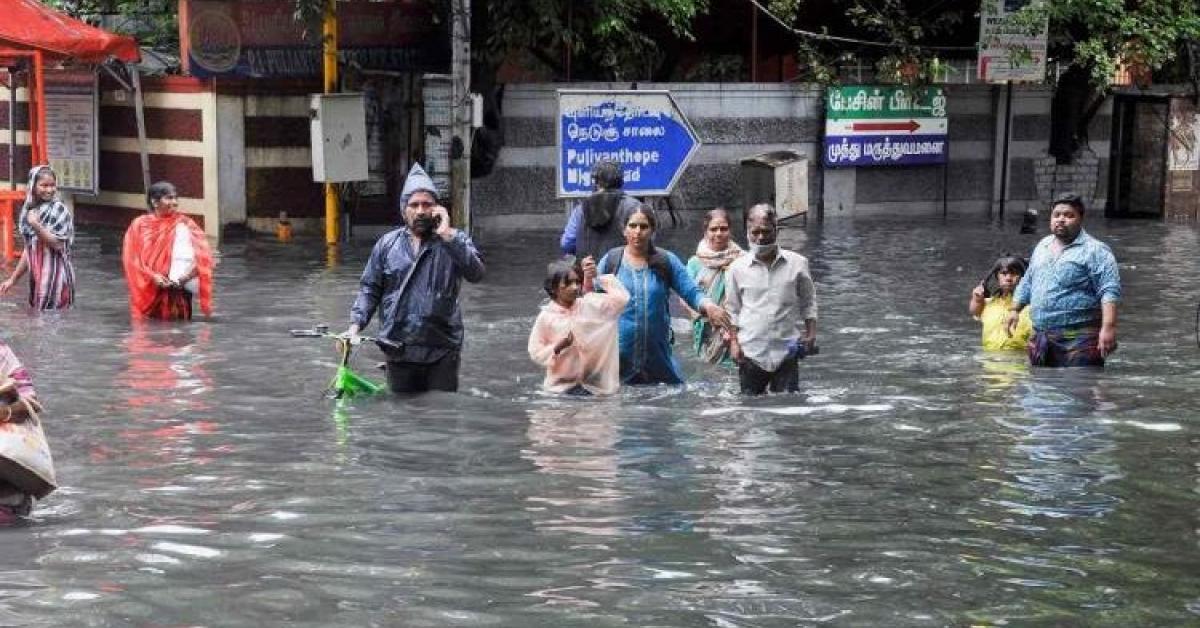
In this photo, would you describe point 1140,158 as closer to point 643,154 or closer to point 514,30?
point 643,154

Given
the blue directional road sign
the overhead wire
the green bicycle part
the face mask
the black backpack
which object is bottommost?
the green bicycle part

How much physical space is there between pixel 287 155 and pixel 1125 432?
1404 centimetres

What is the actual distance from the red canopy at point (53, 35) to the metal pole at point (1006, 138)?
12.9 m

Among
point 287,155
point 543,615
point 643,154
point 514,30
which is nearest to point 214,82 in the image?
point 287,155

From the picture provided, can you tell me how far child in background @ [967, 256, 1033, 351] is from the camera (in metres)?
13.6

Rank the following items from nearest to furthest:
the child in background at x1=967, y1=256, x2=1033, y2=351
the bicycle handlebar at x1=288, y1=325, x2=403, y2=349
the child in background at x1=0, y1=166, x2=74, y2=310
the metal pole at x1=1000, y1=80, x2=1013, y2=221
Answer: the bicycle handlebar at x1=288, y1=325, x2=403, y2=349, the child in background at x1=967, y1=256, x2=1033, y2=351, the child in background at x1=0, y1=166, x2=74, y2=310, the metal pole at x1=1000, y1=80, x2=1013, y2=221

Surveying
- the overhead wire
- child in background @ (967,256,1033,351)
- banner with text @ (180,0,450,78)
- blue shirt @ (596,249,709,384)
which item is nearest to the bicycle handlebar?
blue shirt @ (596,249,709,384)

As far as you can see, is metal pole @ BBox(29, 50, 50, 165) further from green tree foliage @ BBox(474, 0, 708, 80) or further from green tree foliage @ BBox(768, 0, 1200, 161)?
green tree foliage @ BBox(768, 0, 1200, 161)

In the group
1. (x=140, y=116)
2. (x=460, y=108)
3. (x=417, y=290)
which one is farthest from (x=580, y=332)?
(x=140, y=116)

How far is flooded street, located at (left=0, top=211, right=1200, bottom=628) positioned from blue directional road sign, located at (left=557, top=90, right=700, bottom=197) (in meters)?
8.11

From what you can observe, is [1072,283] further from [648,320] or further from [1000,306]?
[648,320]

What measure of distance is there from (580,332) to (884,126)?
16.6m

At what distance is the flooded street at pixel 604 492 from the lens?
721cm

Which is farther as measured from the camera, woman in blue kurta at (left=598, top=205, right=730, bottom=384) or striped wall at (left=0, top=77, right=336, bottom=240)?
striped wall at (left=0, top=77, right=336, bottom=240)
